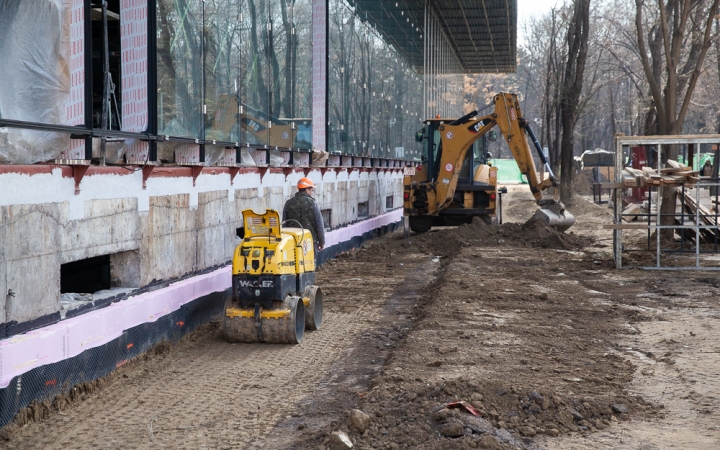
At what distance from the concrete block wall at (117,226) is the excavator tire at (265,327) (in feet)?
3.45

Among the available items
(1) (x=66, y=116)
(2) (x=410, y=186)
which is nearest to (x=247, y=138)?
(1) (x=66, y=116)

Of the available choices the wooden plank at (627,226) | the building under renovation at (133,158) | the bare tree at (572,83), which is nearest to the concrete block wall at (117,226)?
the building under renovation at (133,158)

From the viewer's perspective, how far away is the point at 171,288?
993cm

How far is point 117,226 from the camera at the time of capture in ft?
28.8

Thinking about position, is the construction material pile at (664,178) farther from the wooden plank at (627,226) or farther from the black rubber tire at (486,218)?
the black rubber tire at (486,218)

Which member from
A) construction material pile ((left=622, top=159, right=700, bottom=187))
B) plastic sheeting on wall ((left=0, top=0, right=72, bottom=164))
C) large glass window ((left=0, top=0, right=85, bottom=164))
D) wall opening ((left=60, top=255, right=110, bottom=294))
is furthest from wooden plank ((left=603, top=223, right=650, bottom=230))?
plastic sheeting on wall ((left=0, top=0, right=72, bottom=164))

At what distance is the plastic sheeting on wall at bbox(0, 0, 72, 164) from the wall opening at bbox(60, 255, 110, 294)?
226cm

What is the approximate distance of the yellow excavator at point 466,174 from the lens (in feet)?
69.4

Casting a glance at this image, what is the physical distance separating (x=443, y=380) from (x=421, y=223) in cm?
1639

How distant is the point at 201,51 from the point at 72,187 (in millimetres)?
3981

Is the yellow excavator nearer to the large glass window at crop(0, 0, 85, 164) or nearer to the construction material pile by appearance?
the construction material pile

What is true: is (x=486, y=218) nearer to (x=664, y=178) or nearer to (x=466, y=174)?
(x=466, y=174)

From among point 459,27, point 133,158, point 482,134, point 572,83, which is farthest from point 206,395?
point 459,27

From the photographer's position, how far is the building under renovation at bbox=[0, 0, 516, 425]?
23.7 ft
